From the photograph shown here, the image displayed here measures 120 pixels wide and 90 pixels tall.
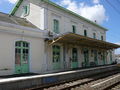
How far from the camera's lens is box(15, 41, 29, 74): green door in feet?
45.9

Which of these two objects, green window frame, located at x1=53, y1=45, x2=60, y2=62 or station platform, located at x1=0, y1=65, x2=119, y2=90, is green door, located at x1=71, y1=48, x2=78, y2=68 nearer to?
green window frame, located at x1=53, y1=45, x2=60, y2=62

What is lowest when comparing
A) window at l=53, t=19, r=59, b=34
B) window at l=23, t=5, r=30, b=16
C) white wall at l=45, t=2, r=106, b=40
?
window at l=53, t=19, r=59, b=34

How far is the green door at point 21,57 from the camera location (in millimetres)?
13977

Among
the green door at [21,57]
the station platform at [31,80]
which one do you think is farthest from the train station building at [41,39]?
the station platform at [31,80]

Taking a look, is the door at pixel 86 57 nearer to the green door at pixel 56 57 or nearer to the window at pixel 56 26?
the green door at pixel 56 57

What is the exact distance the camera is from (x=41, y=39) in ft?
53.3

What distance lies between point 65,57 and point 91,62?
7311 mm

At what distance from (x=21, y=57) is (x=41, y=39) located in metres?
2.86

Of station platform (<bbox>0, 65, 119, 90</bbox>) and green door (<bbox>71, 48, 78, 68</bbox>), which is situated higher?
green door (<bbox>71, 48, 78, 68</bbox>)

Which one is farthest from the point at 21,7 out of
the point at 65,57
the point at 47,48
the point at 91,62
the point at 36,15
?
the point at 91,62

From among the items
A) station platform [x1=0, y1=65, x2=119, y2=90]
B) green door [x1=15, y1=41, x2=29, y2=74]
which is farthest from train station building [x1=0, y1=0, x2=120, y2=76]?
station platform [x1=0, y1=65, x2=119, y2=90]

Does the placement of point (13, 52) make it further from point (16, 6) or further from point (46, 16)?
point (16, 6)

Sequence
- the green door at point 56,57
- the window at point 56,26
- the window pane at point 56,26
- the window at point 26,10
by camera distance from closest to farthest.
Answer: the green door at point 56,57 → the window at point 56,26 → the window pane at point 56,26 → the window at point 26,10

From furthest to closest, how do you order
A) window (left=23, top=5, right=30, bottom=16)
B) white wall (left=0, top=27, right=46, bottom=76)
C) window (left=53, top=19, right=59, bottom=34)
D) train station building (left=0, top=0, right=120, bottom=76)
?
window (left=23, top=5, right=30, bottom=16) → window (left=53, top=19, right=59, bottom=34) → train station building (left=0, top=0, right=120, bottom=76) → white wall (left=0, top=27, right=46, bottom=76)
